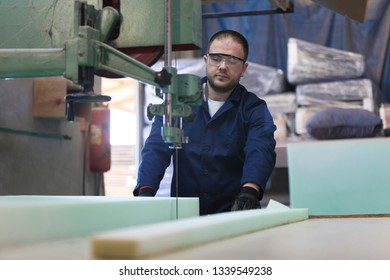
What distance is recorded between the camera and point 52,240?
860 mm

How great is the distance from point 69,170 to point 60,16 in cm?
145

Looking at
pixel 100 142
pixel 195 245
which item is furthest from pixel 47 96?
pixel 195 245

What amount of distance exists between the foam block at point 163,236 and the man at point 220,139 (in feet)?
3.04

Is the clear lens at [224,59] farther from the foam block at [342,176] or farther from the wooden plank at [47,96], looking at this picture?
the wooden plank at [47,96]

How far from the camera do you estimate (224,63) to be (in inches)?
74.9

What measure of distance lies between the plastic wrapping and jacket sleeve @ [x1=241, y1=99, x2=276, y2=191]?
58.9 inches

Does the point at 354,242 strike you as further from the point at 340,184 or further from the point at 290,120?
the point at 290,120

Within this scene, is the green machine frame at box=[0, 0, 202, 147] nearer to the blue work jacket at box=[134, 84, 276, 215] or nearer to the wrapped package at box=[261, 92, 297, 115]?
the blue work jacket at box=[134, 84, 276, 215]

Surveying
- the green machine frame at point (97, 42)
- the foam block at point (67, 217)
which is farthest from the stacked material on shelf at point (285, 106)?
the foam block at point (67, 217)

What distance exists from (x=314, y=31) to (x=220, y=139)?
7.06 ft

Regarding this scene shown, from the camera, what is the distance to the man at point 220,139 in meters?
1.91

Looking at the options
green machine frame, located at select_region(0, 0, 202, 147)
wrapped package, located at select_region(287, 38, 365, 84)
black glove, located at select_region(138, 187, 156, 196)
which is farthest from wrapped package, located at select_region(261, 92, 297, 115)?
green machine frame, located at select_region(0, 0, 202, 147)
